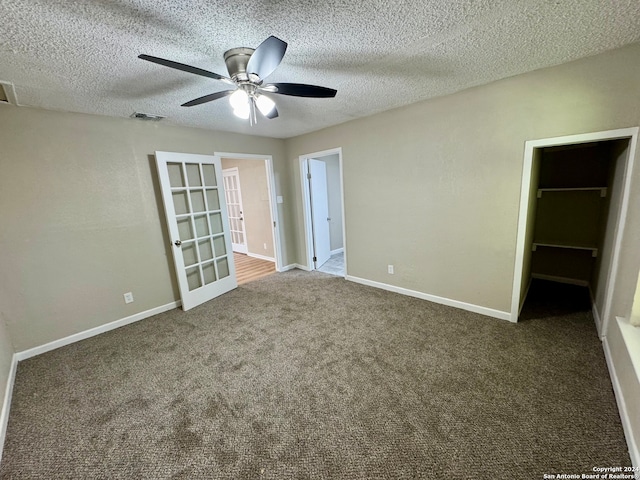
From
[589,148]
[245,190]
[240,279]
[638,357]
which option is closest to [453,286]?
[638,357]

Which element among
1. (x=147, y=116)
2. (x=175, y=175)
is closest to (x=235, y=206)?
(x=175, y=175)

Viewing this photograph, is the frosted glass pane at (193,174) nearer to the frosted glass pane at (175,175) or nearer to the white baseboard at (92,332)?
the frosted glass pane at (175,175)

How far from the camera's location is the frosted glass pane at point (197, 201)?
3.51m

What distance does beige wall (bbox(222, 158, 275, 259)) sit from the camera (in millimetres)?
5293

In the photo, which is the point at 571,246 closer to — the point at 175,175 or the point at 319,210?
the point at 319,210

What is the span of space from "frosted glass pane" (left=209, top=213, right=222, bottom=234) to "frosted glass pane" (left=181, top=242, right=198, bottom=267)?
14.6 inches

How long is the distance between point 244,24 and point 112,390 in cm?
275

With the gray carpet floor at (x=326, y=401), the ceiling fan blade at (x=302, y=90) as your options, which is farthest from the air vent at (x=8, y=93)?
the gray carpet floor at (x=326, y=401)

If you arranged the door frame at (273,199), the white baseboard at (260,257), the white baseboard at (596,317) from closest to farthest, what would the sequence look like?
1. the white baseboard at (596,317)
2. the door frame at (273,199)
3. the white baseboard at (260,257)

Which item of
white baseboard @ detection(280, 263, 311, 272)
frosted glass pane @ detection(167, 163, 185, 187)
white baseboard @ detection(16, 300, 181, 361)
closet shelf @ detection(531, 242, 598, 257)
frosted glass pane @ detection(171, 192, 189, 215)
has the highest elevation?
frosted glass pane @ detection(167, 163, 185, 187)

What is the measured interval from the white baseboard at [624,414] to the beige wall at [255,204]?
188 inches

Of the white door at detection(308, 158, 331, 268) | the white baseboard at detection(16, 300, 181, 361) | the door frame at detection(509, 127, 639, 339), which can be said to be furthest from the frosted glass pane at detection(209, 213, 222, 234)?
the door frame at detection(509, 127, 639, 339)

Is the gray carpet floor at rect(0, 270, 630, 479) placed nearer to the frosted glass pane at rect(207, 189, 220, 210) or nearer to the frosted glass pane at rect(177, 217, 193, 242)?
the frosted glass pane at rect(177, 217, 193, 242)

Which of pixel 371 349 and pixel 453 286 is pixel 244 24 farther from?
pixel 453 286
